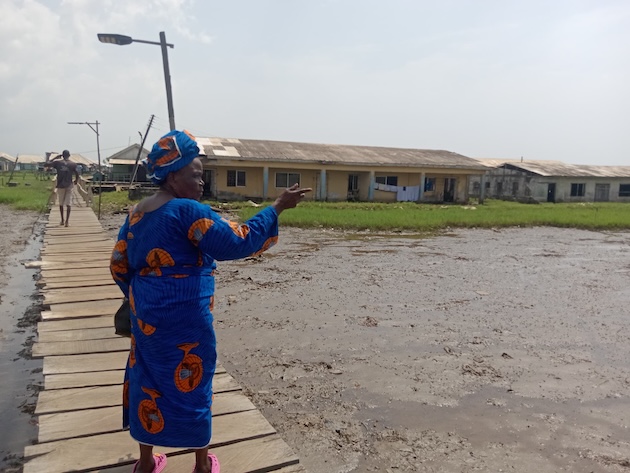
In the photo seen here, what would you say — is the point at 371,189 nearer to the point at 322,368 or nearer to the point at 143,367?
the point at 322,368

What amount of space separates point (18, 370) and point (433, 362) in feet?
11.3

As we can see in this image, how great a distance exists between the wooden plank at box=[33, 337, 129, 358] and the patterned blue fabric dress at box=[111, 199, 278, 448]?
5.71ft

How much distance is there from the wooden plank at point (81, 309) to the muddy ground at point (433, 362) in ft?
3.50

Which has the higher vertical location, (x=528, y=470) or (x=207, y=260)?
(x=207, y=260)

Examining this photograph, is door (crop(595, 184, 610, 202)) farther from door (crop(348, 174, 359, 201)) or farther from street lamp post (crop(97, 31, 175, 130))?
street lamp post (crop(97, 31, 175, 130))

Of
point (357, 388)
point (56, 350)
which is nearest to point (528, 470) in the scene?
point (357, 388)

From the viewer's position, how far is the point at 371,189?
85.0ft

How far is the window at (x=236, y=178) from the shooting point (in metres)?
24.1

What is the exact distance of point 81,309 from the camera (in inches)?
176

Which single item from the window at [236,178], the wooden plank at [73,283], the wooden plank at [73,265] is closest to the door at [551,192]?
the window at [236,178]

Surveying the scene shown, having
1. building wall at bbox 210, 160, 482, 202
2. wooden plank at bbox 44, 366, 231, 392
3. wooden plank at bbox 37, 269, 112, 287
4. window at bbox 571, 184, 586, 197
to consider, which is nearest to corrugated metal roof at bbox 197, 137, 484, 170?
building wall at bbox 210, 160, 482, 202

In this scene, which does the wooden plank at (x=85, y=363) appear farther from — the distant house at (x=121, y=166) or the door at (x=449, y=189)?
the distant house at (x=121, y=166)

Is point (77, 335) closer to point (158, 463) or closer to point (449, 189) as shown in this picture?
point (158, 463)

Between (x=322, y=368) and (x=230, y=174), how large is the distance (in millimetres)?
20761
